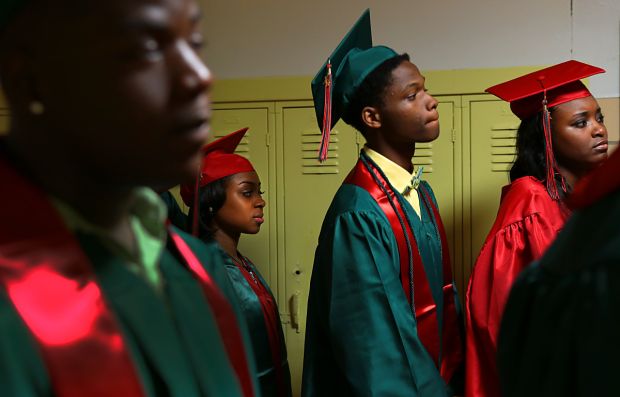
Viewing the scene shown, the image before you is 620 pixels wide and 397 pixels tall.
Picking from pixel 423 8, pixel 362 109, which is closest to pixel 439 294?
pixel 362 109

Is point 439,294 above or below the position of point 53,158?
below

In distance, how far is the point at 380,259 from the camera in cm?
192

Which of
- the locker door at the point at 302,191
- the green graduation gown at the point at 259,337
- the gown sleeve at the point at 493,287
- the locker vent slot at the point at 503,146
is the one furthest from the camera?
the locker door at the point at 302,191

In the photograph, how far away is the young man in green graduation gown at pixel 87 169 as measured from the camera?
2.30 ft

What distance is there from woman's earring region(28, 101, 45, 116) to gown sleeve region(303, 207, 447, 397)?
4.23ft

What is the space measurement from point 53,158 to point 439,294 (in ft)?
5.05

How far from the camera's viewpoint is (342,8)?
305cm

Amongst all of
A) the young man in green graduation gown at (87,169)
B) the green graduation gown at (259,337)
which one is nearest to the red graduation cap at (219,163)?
the green graduation gown at (259,337)

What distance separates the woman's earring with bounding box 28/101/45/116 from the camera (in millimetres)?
745

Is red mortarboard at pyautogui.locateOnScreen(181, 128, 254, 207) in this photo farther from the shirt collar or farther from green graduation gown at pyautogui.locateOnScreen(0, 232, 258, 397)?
green graduation gown at pyautogui.locateOnScreen(0, 232, 258, 397)

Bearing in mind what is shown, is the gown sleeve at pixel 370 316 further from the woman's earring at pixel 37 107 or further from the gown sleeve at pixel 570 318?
the woman's earring at pixel 37 107

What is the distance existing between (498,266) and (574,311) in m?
1.36

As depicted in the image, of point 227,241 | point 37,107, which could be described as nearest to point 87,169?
point 37,107

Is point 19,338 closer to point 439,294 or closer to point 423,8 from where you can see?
point 439,294
